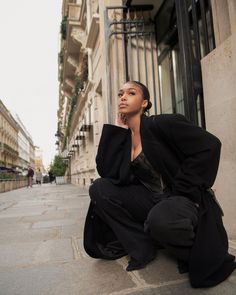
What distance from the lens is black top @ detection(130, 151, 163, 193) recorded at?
2.26 meters

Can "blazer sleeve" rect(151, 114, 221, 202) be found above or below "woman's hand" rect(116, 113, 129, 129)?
below

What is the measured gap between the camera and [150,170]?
89.4 inches

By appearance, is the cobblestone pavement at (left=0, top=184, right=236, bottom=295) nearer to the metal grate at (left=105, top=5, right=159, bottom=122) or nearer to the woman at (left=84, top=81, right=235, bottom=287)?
the woman at (left=84, top=81, right=235, bottom=287)

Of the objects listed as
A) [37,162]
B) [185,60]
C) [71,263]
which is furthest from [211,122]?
[37,162]

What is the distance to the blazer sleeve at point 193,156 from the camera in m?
1.88

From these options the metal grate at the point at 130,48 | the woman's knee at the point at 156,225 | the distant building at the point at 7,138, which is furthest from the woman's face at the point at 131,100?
the distant building at the point at 7,138

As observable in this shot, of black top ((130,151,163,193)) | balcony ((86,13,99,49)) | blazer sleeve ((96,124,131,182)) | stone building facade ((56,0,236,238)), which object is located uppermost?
balcony ((86,13,99,49))

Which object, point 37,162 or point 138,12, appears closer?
point 138,12

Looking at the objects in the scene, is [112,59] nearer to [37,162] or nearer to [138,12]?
[138,12]

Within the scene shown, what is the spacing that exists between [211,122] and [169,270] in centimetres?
173

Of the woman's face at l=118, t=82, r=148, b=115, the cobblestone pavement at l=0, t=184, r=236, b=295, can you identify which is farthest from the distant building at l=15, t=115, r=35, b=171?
the woman's face at l=118, t=82, r=148, b=115

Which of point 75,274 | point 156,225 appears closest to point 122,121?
point 156,225

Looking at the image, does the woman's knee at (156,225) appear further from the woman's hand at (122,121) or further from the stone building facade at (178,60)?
the stone building facade at (178,60)

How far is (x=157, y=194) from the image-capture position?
2285mm
